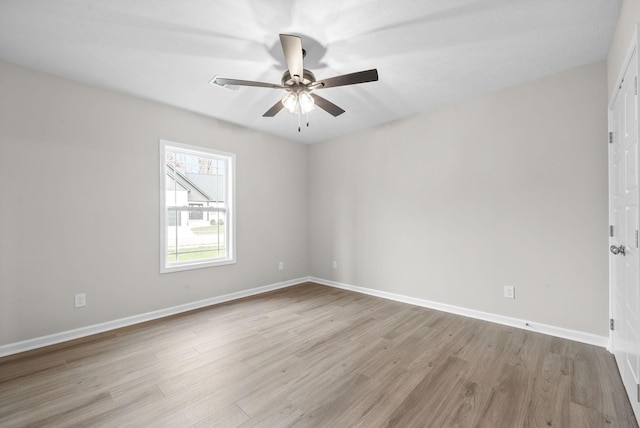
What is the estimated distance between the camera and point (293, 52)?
75.3 inches

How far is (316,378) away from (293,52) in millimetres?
2341

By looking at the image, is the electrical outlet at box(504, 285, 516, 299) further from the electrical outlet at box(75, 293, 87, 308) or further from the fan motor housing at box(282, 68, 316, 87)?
the electrical outlet at box(75, 293, 87, 308)

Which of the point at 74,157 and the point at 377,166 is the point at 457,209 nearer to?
the point at 377,166

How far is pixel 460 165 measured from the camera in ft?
10.9

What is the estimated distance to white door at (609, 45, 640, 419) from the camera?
161cm

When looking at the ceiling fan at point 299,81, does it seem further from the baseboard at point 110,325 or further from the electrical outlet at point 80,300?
the baseboard at point 110,325

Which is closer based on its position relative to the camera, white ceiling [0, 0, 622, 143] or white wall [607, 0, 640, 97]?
white wall [607, 0, 640, 97]

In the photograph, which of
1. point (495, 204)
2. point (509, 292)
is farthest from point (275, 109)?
point (509, 292)

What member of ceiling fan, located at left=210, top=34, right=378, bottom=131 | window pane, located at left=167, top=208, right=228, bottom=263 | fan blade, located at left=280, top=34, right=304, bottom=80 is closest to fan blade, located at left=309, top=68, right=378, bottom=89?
ceiling fan, located at left=210, top=34, right=378, bottom=131

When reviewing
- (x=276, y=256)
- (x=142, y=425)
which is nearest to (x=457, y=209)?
(x=276, y=256)

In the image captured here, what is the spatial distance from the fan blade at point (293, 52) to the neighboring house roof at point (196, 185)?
2.27 meters

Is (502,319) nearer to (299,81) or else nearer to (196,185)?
(299,81)

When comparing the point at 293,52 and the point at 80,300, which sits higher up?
the point at 293,52

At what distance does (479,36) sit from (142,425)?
3.47m
